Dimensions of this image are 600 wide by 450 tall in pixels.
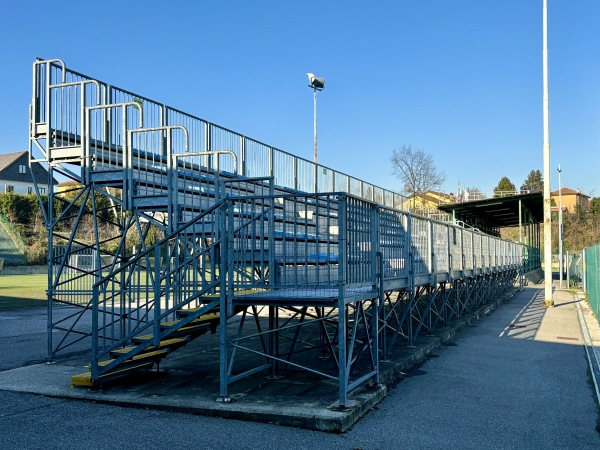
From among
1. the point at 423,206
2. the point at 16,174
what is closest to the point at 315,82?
the point at 423,206

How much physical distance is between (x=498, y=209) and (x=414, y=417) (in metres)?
43.9

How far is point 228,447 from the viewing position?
529cm

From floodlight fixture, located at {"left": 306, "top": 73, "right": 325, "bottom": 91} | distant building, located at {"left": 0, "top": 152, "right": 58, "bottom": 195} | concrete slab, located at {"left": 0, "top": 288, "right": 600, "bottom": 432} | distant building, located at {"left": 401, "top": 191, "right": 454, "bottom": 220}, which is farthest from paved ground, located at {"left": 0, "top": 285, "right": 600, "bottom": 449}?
distant building, located at {"left": 0, "top": 152, "right": 58, "bottom": 195}

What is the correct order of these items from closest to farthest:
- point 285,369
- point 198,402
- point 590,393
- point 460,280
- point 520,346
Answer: point 198,402, point 590,393, point 285,369, point 520,346, point 460,280

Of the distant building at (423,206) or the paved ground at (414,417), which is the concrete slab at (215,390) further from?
the distant building at (423,206)

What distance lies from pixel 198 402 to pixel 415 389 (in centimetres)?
305

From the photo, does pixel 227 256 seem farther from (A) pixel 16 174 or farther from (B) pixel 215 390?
(A) pixel 16 174

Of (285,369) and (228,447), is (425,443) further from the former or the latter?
(285,369)

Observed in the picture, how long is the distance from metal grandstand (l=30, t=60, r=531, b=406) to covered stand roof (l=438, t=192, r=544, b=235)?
91.4 feet

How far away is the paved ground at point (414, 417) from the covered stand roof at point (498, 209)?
3251 centimetres

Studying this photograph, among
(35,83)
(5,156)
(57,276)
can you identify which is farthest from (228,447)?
(5,156)

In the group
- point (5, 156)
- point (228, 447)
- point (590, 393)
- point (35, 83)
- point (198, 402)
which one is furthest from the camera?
point (5, 156)

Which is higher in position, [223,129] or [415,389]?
[223,129]

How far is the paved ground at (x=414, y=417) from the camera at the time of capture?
5.52m
